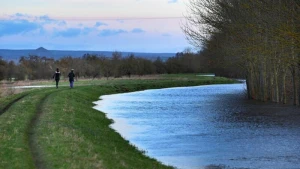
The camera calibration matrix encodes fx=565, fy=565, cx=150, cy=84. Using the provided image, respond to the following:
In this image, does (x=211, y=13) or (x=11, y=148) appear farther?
(x=211, y=13)

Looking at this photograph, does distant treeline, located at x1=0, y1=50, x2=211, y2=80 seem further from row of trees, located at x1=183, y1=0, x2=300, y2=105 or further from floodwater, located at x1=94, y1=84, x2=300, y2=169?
floodwater, located at x1=94, y1=84, x2=300, y2=169

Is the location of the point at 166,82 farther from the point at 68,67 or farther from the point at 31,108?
the point at 31,108

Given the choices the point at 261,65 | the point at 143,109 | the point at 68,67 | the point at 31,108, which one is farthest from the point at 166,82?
the point at 31,108

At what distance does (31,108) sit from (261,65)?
2226 cm

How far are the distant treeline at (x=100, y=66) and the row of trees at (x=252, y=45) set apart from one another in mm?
20633

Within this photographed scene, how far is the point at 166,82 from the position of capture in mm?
80750

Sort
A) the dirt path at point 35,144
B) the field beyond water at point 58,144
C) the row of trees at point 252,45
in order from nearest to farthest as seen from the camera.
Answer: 1. the dirt path at point 35,144
2. the field beyond water at point 58,144
3. the row of trees at point 252,45

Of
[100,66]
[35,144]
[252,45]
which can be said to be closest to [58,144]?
[35,144]

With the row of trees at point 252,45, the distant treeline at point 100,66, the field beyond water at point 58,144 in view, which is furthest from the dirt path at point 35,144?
the distant treeline at point 100,66

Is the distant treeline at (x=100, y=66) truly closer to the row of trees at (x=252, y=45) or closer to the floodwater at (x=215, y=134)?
the row of trees at (x=252, y=45)

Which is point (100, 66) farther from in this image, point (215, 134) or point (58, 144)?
point (58, 144)

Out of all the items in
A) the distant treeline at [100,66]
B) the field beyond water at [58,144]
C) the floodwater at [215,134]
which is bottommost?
the floodwater at [215,134]

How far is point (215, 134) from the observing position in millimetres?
24672

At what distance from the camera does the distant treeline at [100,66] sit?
281 ft
